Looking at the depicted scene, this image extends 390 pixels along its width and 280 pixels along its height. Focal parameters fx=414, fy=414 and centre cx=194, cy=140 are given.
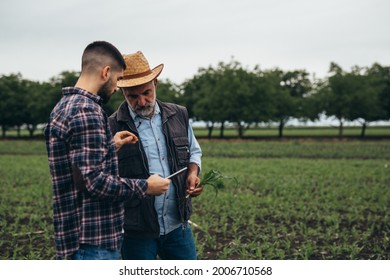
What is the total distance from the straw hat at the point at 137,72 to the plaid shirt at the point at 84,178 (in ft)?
1.90

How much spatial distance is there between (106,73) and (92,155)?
466 millimetres

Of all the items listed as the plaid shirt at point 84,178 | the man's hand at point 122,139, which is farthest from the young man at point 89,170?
the man's hand at point 122,139

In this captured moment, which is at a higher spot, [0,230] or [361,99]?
[361,99]

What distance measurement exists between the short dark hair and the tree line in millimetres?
43371

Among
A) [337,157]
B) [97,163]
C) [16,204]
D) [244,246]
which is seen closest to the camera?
[97,163]

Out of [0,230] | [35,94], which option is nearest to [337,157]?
[0,230]

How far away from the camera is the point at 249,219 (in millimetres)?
7223

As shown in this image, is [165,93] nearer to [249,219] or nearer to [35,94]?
[35,94]

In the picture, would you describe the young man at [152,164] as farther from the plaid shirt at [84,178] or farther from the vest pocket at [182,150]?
the plaid shirt at [84,178]

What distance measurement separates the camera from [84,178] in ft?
6.66

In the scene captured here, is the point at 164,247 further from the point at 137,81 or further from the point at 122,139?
the point at 137,81

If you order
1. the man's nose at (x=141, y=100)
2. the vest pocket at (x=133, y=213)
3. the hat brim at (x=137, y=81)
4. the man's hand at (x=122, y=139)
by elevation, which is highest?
the hat brim at (x=137, y=81)

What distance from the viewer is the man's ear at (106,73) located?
219 cm
